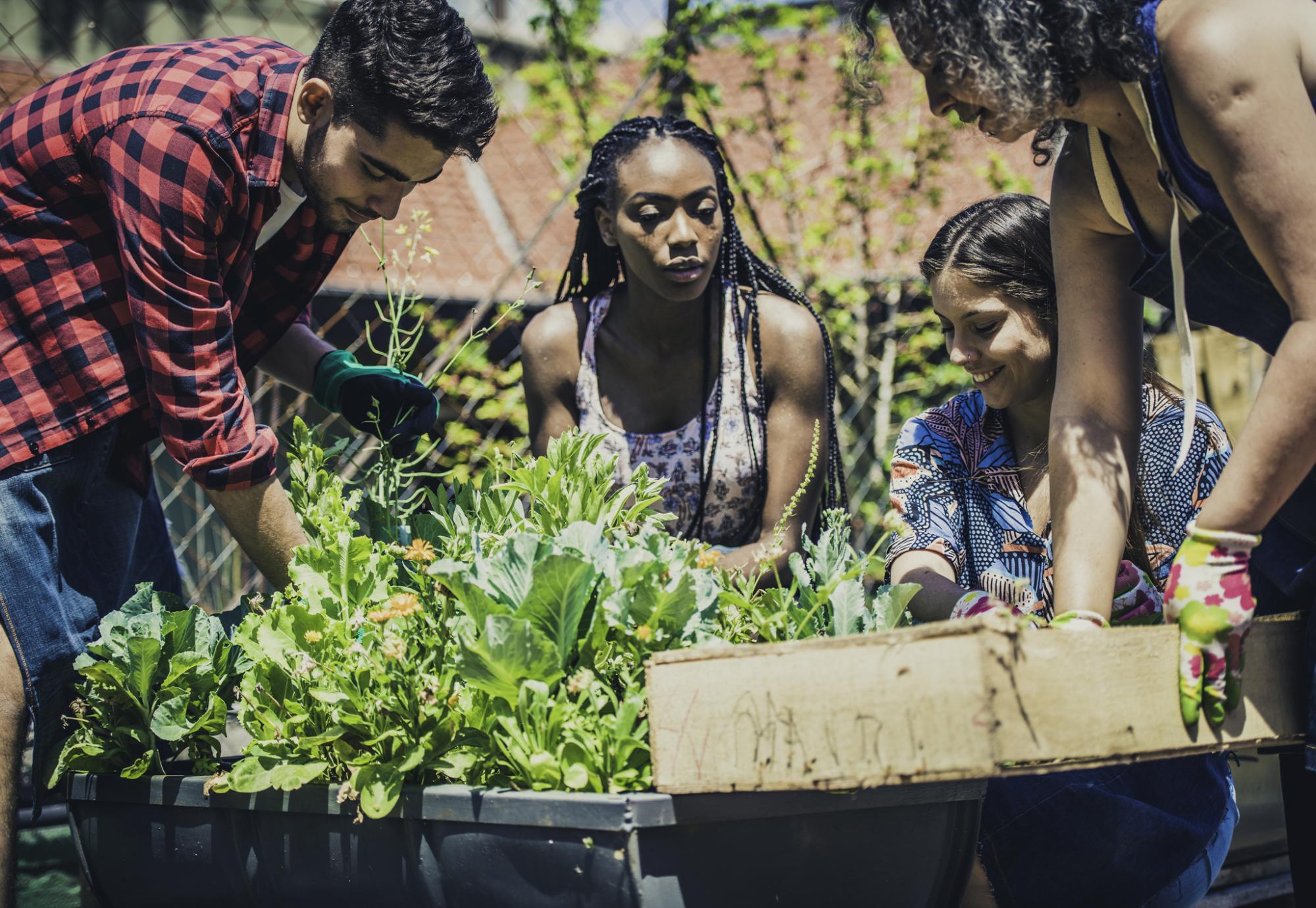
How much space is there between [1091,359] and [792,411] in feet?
3.29

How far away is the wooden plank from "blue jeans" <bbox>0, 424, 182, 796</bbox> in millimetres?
1028

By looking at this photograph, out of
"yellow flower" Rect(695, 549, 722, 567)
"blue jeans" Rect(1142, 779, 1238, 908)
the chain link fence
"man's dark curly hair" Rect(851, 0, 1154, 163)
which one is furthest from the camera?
the chain link fence

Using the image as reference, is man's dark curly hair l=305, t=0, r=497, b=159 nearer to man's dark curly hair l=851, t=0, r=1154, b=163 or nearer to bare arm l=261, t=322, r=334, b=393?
bare arm l=261, t=322, r=334, b=393

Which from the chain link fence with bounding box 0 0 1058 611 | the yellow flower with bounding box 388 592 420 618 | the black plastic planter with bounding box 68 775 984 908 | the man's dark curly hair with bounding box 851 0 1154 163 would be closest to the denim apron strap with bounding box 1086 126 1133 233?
the man's dark curly hair with bounding box 851 0 1154 163

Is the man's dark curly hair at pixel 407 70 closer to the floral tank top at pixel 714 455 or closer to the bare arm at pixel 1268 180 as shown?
the floral tank top at pixel 714 455

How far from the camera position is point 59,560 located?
5.77ft

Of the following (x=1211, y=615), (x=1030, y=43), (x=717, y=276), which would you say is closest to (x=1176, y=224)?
(x=1030, y=43)

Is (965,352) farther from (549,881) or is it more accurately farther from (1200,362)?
(1200,362)

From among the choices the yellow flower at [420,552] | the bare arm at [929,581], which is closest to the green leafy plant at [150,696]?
the yellow flower at [420,552]

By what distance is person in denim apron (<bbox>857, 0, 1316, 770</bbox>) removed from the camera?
1139mm

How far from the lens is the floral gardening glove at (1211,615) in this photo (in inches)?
44.0

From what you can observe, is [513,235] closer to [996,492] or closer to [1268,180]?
[996,492]

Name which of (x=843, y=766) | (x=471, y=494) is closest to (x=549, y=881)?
(x=843, y=766)

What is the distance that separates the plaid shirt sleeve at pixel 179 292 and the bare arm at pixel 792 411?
3.60 ft
